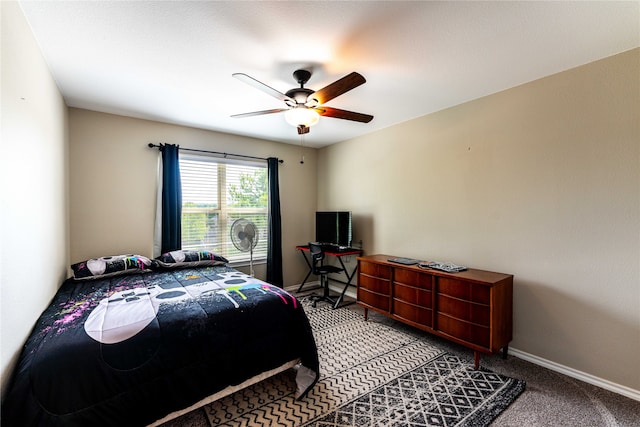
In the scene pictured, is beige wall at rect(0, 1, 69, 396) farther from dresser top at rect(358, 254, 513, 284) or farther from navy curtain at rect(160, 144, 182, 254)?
dresser top at rect(358, 254, 513, 284)

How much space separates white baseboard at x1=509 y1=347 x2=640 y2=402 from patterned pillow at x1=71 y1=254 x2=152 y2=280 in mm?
3731

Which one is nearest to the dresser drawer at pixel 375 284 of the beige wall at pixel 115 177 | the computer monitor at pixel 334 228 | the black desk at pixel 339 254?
the black desk at pixel 339 254

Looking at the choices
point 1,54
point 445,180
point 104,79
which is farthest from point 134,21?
point 445,180

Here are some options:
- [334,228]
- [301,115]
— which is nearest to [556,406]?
[301,115]

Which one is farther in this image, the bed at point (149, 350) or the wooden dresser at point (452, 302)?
the wooden dresser at point (452, 302)

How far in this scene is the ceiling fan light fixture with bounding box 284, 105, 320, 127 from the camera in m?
2.16

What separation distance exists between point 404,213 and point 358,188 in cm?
92

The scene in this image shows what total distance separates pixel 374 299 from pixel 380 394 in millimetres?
1248

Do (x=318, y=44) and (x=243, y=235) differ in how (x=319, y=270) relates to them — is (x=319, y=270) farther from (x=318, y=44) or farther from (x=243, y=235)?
(x=318, y=44)

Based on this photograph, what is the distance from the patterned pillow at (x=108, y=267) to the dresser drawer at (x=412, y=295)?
2.68 m

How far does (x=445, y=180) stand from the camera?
3.05 meters

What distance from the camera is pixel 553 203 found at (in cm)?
229

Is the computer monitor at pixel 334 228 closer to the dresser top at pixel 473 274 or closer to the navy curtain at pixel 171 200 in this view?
the dresser top at pixel 473 274

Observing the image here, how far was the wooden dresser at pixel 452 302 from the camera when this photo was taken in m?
2.24
